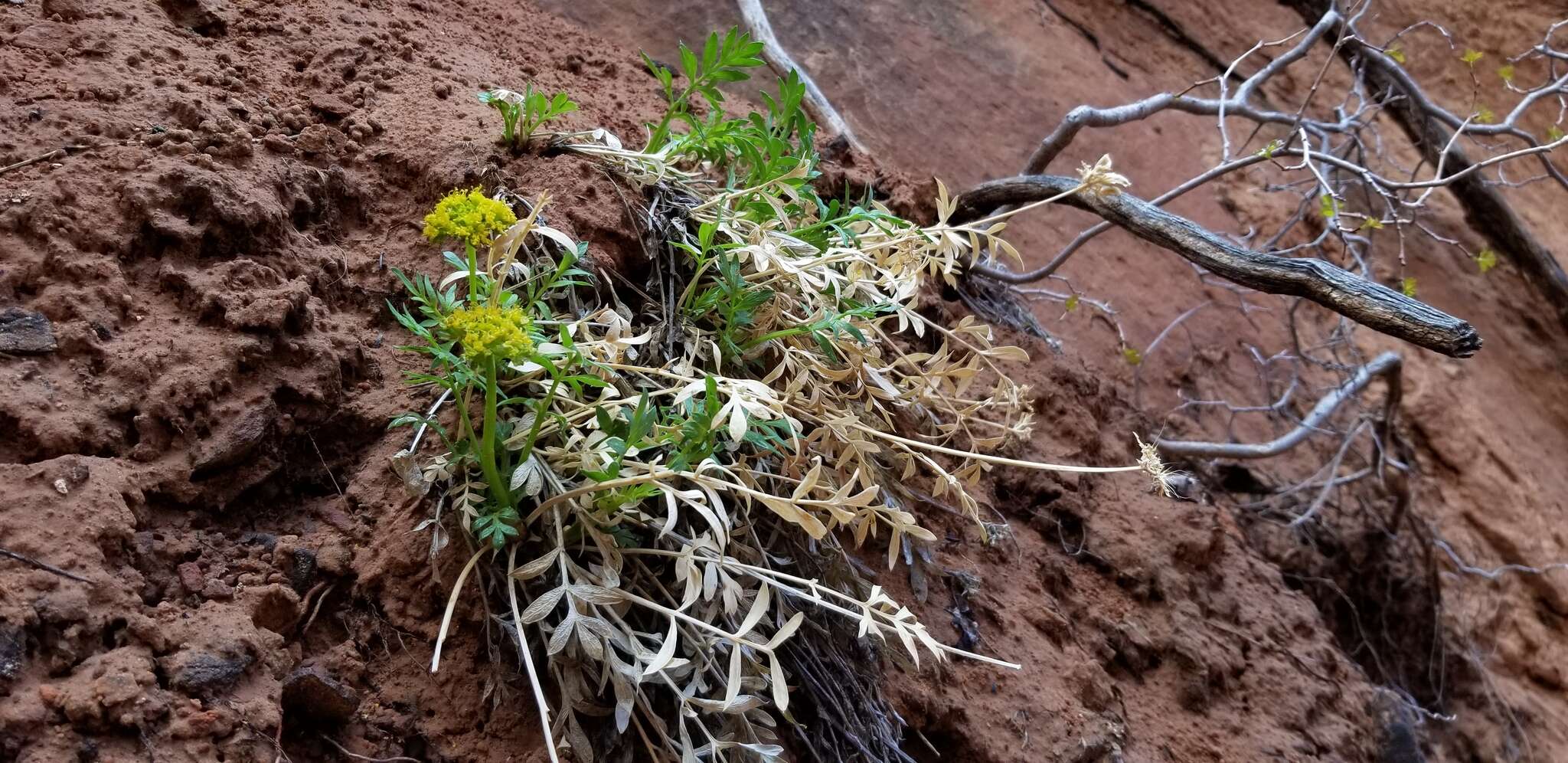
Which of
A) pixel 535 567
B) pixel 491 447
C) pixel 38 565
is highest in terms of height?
pixel 491 447

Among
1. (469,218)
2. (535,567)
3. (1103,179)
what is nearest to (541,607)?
(535,567)

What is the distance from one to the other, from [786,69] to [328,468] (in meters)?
1.92

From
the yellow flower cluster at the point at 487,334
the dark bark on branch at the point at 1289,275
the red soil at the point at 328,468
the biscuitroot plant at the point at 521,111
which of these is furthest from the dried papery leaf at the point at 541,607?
the dark bark on branch at the point at 1289,275

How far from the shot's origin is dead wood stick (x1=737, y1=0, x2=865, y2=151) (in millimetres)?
3133

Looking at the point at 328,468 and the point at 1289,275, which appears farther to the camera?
the point at 1289,275

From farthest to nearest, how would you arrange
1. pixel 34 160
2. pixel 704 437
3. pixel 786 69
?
pixel 786 69, pixel 34 160, pixel 704 437

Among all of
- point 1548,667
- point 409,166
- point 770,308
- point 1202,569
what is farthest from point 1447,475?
point 409,166

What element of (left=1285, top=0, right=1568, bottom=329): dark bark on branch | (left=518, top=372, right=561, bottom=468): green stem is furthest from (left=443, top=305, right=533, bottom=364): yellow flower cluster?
(left=1285, top=0, right=1568, bottom=329): dark bark on branch

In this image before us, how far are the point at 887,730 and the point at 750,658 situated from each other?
341 millimetres

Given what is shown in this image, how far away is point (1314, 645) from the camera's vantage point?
108 inches

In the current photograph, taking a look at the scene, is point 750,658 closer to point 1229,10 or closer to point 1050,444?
point 1050,444

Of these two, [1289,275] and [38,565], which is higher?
[1289,275]

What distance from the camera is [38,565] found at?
1.35m

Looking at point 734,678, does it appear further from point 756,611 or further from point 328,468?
point 328,468
